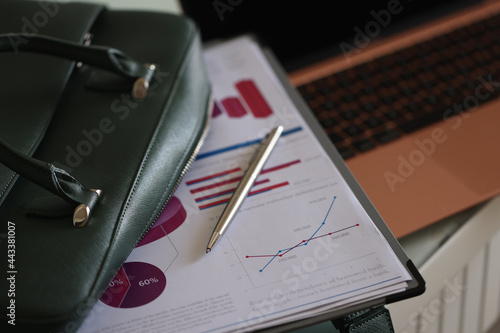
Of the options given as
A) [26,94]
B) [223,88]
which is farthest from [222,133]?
[26,94]

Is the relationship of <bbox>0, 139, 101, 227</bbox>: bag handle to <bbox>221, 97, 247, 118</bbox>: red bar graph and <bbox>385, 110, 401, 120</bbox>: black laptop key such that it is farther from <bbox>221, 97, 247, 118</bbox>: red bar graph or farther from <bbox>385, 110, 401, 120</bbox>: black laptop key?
<bbox>385, 110, 401, 120</bbox>: black laptop key

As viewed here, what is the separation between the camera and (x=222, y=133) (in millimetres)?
636

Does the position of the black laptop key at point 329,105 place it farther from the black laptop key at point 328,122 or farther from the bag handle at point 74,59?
the bag handle at point 74,59

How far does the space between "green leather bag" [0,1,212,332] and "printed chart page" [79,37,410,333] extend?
3 cm

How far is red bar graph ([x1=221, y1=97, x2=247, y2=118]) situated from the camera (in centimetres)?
66

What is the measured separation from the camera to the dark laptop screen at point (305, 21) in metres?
0.75

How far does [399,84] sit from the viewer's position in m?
0.73

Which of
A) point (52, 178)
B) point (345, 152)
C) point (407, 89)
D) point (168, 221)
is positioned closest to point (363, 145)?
point (345, 152)

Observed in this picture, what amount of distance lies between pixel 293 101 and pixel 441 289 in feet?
0.83

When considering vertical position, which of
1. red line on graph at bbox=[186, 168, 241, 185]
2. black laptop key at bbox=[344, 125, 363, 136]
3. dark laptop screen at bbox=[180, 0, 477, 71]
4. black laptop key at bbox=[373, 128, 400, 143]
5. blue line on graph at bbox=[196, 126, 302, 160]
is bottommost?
black laptop key at bbox=[344, 125, 363, 136]

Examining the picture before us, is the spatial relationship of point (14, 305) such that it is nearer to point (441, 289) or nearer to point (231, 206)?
point (231, 206)

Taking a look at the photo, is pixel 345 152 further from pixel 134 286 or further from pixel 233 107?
pixel 134 286

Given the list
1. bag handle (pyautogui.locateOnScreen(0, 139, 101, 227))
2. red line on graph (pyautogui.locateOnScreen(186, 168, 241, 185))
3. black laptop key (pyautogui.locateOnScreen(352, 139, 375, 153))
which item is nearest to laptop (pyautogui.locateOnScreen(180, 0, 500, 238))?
black laptop key (pyautogui.locateOnScreen(352, 139, 375, 153))

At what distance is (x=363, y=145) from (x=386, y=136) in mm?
31
